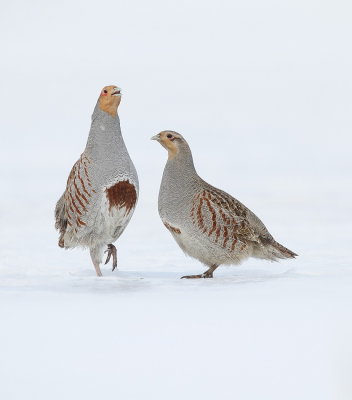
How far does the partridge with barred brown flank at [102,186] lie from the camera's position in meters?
6.72

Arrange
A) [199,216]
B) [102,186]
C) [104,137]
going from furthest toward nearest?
[104,137], [102,186], [199,216]

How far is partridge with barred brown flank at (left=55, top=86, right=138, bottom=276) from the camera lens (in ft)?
22.1

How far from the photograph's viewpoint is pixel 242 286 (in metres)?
6.10

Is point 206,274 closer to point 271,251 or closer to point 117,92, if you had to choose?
point 271,251

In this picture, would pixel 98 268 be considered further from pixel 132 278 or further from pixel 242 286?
pixel 242 286

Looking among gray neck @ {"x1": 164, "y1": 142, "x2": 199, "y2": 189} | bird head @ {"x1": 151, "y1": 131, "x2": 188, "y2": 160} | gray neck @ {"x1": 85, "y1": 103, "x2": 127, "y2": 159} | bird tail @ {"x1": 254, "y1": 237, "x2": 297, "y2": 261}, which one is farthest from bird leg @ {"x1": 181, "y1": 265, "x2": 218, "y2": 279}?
gray neck @ {"x1": 85, "y1": 103, "x2": 127, "y2": 159}

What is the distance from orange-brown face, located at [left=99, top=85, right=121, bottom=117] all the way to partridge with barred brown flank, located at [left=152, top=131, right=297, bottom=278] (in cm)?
52

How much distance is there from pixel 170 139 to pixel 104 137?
62cm

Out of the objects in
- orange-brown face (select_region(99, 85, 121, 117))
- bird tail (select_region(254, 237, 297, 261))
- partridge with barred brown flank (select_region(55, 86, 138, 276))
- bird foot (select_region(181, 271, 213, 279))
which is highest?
orange-brown face (select_region(99, 85, 121, 117))

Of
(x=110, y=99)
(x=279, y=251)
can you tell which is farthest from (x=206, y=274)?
(x=110, y=99)

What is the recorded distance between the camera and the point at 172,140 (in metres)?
6.59

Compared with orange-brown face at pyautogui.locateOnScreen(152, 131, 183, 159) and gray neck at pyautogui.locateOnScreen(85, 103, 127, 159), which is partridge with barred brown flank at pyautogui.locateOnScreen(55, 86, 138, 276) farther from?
orange-brown face at pyautogui.locateOnScreen(152, 131, 183, 159)

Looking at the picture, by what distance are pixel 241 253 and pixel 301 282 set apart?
2.36 ft

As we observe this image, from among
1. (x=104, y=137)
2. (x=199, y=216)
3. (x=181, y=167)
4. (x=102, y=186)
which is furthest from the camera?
(x=104, y=137)
